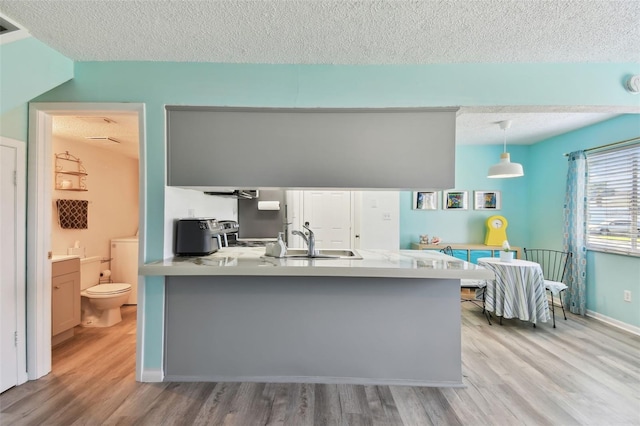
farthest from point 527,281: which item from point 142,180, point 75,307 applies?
point 75,307

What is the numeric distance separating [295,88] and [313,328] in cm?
183

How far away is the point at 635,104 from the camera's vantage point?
2.28m

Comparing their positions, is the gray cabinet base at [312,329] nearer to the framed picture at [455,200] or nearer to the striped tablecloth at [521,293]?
the striped tablecloth at [521,293]

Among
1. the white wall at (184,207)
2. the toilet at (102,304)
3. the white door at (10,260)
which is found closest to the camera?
the white door at (10,260)

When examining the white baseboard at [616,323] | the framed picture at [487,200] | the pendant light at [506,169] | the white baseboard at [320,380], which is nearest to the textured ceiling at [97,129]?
the white baseboard at [320,380]

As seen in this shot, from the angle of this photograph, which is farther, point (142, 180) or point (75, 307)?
point (75, 307)

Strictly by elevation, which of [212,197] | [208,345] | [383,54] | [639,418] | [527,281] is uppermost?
[383,54]

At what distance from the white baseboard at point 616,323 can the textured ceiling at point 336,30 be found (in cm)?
289

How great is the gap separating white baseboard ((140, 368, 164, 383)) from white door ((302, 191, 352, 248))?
239cm

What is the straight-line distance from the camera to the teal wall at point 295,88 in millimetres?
2279

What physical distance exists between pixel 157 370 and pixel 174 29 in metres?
2.37

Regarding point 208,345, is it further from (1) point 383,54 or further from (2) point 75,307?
(1) point 383,54

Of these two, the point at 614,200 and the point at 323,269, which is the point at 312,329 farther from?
the point at 614,200

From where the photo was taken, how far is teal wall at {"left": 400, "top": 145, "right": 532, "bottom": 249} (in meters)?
5.09
